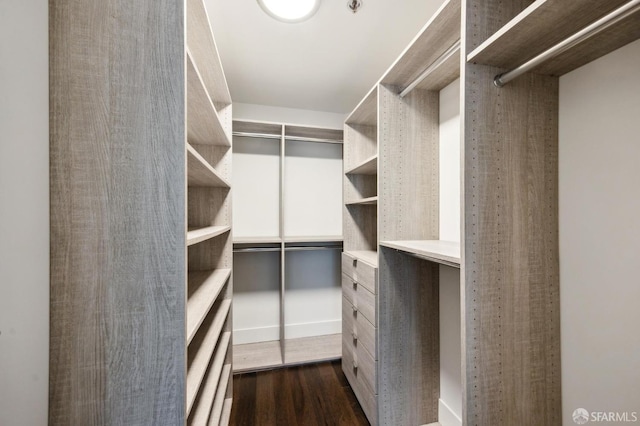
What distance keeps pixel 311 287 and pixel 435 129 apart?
6.43 ft

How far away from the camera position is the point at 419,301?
61.7 inches

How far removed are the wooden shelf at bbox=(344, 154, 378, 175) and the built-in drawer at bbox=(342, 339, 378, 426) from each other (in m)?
1.37

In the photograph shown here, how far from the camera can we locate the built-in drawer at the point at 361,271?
155 centimetres

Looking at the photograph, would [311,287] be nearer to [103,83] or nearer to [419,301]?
[419,301]

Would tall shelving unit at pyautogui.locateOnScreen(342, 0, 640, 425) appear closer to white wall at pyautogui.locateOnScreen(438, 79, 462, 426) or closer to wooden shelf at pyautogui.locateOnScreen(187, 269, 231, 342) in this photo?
white wall at pyautogui.locateOnScreen(438, 79, 462, 426)

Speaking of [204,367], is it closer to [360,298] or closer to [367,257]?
Answer: [360,298]

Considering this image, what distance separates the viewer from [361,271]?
174cm

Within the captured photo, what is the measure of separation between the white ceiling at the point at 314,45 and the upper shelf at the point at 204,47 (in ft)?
1.11

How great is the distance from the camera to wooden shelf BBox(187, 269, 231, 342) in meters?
0.89

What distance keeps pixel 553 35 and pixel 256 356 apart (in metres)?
2.78

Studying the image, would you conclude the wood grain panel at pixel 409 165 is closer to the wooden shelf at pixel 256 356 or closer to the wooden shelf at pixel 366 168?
the wooden shelf at pixel 366 168

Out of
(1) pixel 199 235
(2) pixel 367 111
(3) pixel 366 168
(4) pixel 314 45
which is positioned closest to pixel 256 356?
(1) pixel 199 235

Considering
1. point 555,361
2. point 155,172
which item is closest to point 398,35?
point 155,172

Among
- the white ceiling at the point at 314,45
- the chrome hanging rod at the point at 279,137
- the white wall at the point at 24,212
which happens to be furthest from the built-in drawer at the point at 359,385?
the white ceiling at the point at 314,45
